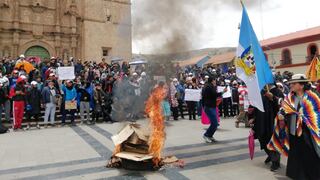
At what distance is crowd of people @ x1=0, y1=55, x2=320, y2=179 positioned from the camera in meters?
4.90

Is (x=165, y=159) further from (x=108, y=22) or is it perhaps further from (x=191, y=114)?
(x=108, y=22)

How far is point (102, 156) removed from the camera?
22.9 ft

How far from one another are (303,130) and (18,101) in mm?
9967

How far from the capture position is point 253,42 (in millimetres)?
5875

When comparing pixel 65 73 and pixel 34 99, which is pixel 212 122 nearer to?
pixel 34 99

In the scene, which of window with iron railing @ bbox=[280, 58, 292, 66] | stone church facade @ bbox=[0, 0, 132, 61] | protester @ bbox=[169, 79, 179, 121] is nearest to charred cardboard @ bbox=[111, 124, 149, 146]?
protester @ bbox=[169, 79, 179, 121]

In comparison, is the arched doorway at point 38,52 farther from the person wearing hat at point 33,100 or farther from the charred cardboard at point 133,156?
the charred cardboard at point 133,156

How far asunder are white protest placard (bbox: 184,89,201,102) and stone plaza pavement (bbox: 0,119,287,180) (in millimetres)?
3298

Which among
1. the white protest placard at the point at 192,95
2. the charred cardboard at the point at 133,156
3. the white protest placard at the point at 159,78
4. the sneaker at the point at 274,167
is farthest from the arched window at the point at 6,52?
the sneaker at the point at 274,167

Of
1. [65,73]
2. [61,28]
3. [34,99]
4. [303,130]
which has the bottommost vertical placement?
[303,130]

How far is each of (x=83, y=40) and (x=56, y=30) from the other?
2.68m

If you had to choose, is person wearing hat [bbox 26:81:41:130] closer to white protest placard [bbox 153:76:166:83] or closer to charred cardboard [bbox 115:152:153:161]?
white protest placard [bbox 153:76:166:83]

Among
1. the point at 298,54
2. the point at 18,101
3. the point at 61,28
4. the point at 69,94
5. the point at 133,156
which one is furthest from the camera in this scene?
the point at 298,54

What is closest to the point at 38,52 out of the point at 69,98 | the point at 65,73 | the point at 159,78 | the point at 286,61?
the point at 65,73
